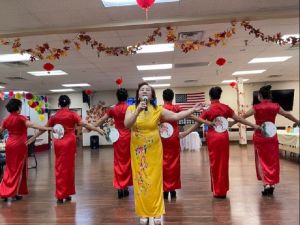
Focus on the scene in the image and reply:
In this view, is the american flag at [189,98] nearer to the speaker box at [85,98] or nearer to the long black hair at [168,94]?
the speaker box at [85,98]

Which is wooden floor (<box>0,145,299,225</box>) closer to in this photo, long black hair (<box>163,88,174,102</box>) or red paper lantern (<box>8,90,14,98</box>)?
long black hair (<box>163,88,174,102</box>)

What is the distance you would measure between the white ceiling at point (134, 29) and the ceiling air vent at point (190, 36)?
15 cm

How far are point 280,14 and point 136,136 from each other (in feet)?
5.68

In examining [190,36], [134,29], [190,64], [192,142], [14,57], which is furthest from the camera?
[192,142]

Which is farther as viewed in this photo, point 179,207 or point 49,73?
point 49,73

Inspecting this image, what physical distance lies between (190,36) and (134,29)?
1478 mm

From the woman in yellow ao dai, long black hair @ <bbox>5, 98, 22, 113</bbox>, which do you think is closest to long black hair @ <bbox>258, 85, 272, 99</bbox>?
the woman in yellow ao dai

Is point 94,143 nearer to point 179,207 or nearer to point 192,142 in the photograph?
point 192,142

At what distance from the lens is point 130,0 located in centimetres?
403

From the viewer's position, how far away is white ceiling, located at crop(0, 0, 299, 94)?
3006mm

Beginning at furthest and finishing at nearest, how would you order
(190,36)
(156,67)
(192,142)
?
(192,142), (156,67), (190,36)

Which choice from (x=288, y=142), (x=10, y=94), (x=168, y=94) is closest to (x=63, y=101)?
(x=168, y=94)

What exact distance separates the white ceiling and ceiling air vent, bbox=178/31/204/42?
0.50 ft

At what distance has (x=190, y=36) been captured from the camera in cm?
560
